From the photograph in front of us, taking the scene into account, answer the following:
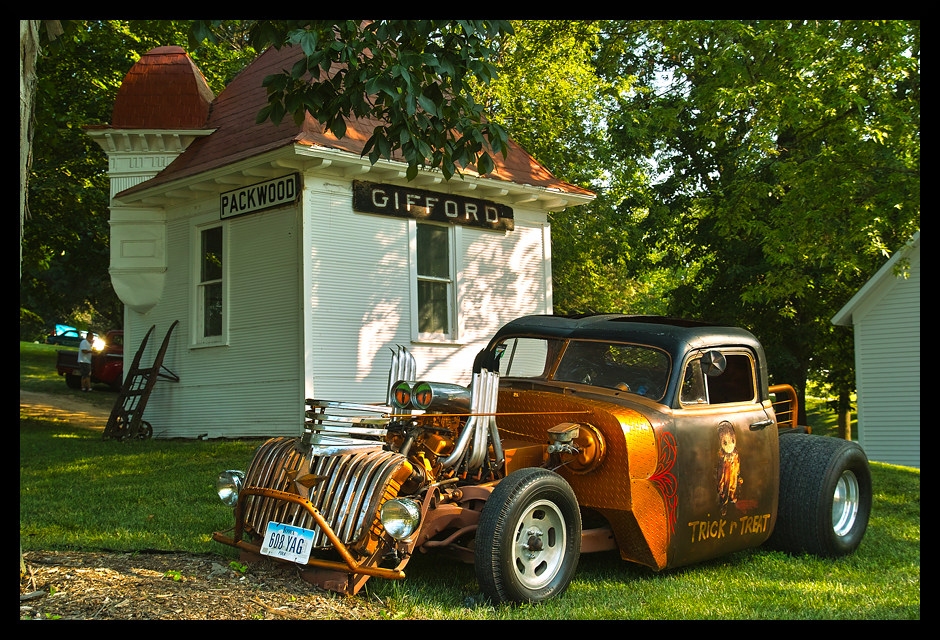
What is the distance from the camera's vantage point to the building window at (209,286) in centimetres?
1447

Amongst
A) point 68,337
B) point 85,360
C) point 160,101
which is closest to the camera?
point 160,101

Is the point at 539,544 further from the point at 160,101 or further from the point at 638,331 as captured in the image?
the point at 160,101

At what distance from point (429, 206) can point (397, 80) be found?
7763 mm

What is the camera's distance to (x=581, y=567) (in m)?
6.43

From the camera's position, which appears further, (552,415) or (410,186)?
(410,186)

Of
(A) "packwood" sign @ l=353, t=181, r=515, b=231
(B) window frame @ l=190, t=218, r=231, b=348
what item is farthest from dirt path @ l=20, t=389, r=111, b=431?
(A) "packwood" sign @ l=353, t=181, r=515, b=231

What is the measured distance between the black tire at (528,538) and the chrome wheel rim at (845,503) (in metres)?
3.03

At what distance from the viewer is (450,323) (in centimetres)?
1461

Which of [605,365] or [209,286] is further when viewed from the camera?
[209,286]

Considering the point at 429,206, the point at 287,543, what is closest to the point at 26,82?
the point at 287,543

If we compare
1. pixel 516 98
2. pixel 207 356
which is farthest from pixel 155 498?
pixel 516 98

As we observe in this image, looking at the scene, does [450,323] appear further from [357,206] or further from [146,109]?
[146,109]

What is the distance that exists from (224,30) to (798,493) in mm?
19463

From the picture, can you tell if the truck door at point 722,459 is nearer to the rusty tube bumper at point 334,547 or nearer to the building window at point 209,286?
the rusty tube bumper at point 334,547
